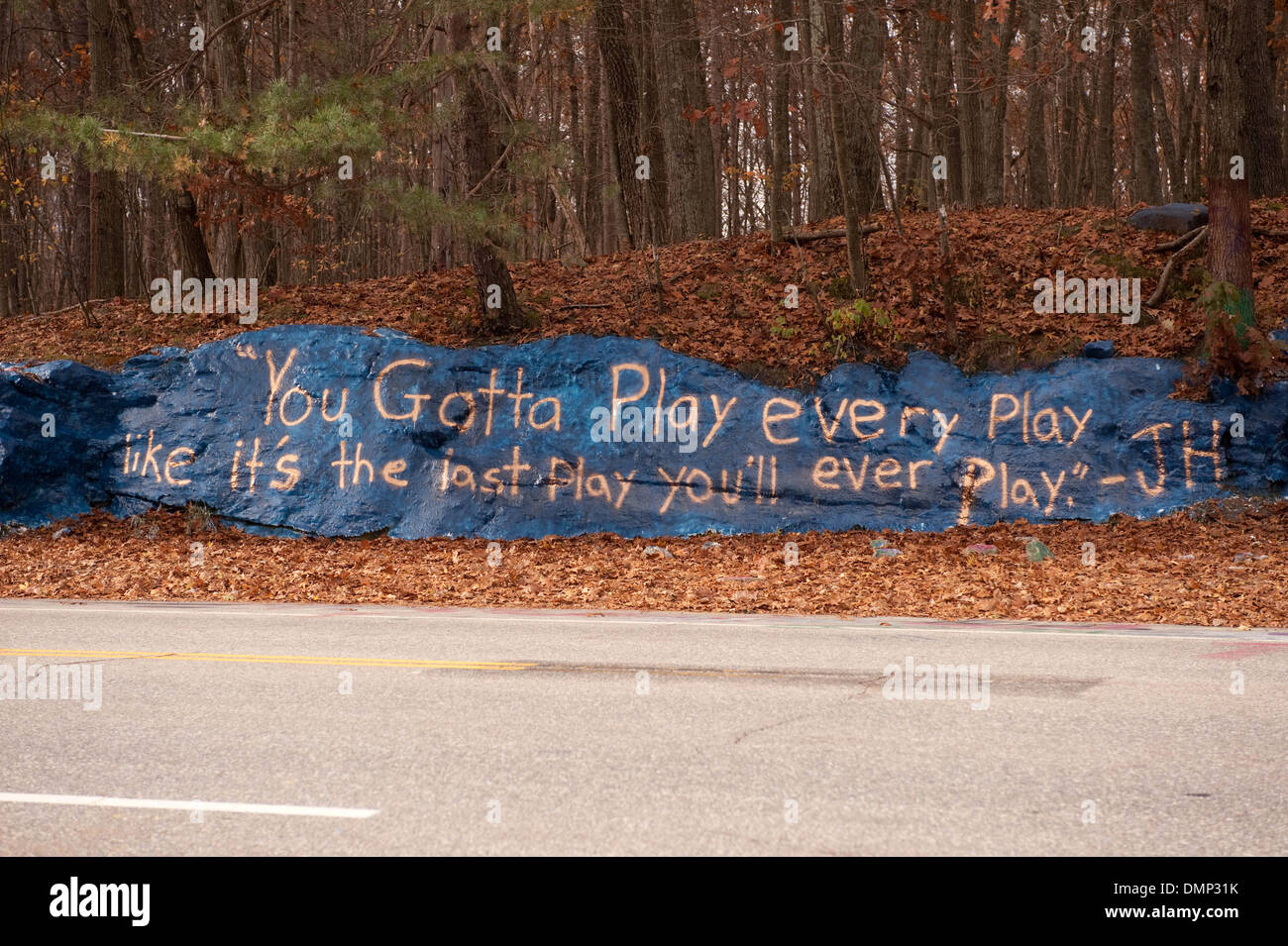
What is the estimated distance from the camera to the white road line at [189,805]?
500 centimetres

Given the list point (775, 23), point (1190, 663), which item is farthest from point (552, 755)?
point (775, 23)

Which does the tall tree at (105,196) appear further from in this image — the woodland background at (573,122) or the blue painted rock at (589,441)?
the blue painted rock at (589,441)

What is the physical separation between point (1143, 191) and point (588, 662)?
18243 millimetres

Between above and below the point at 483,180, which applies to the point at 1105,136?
above

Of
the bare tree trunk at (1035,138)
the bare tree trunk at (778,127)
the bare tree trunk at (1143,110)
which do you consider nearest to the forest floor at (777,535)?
the bare tree trunk at (778,127)

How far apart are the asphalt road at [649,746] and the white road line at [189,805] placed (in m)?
0.02

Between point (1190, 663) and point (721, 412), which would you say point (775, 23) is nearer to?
point (721, 412)

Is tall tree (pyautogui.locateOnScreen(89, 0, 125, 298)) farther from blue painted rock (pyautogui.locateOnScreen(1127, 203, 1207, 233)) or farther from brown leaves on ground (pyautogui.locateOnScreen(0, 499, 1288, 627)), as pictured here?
blue painted rock (pyautogui.locateOnScreen(1127, 203, 1207, 233))

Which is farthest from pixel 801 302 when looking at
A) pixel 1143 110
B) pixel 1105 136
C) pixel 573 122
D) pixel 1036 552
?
pixel 573 122

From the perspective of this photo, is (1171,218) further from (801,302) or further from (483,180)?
(483,180)

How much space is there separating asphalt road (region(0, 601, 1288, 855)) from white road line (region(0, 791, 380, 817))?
0.05 feet

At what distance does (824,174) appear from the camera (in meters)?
22.5

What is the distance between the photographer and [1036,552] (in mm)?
13250

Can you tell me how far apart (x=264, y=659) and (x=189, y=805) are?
3757 millimetres
